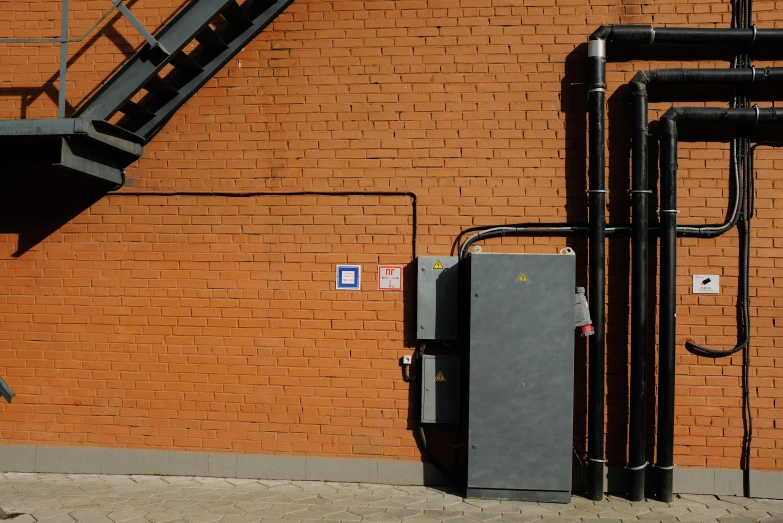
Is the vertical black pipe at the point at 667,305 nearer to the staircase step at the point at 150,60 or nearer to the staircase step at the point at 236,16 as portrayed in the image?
the staircase step at the point at 236,16

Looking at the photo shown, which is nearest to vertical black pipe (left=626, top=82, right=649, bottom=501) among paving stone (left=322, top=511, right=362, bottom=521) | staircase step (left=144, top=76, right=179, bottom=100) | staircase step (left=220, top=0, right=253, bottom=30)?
paving stone (left=322, top=511, right=362, bottom=521)

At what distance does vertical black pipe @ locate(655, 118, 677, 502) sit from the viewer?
6030 mm

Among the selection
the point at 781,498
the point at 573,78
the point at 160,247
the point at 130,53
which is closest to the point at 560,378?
the point at 781,498

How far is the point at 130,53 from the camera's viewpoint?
667 centimetres

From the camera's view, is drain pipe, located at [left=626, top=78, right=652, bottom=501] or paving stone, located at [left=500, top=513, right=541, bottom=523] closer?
paving stone, located at [left=500, top=513, right=541, bottom=523]

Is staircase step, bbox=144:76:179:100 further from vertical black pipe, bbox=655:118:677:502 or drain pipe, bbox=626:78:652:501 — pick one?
vertical black pipe, bbox=655:118:677:502

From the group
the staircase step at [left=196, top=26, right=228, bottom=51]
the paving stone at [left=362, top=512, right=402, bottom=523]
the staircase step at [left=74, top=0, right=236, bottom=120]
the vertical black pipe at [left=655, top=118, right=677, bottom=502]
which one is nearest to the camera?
the paving stone at [left=362, top=512, right=402, bottom=523]

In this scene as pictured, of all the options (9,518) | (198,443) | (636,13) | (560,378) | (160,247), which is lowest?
(9,518)

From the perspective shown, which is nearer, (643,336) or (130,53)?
(643,336)

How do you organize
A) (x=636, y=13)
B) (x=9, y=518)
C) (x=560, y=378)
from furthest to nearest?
(x=636, y=13), (x=560, y=378), (x=9, y=518)

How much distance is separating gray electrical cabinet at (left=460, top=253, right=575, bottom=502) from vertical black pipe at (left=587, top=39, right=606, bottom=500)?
0.33m

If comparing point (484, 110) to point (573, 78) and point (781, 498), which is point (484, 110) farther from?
point (781, 498)

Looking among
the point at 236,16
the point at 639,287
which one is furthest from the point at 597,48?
the point at 236,16

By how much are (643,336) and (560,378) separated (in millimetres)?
853
